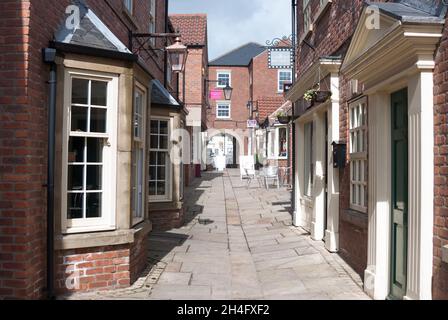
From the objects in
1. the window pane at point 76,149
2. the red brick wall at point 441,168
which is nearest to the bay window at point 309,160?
the window pane at point 76,149

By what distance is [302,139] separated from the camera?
10.6 meters

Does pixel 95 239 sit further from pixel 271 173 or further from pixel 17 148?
pixel 271 173

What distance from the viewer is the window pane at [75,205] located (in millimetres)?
5555

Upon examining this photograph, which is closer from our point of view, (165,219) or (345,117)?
(345,117)

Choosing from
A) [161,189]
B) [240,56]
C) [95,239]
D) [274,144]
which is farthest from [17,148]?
[240,56]

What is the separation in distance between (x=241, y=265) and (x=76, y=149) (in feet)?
11.0

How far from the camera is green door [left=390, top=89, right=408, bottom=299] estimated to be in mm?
4887

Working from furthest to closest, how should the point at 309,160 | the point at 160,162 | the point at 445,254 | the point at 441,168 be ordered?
Result: the point at 160,162
the point at 309,160
the point at 441,168
the point at 445,254

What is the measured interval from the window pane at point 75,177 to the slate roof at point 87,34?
144 centimetres

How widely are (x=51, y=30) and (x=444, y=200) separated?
14.4 ft

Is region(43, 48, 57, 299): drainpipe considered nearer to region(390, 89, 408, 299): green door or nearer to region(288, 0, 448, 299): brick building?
region(288, 0, 448, 299): brick building

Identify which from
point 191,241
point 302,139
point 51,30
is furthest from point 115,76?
point 302,139

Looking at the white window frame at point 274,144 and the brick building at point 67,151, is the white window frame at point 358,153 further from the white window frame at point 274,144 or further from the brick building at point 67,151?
the white window frame at point 274,144

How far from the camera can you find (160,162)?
34.6 ft
